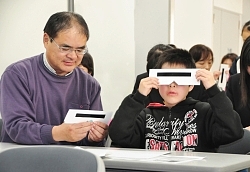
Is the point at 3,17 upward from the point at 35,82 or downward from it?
upward

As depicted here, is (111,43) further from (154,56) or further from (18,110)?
(18,110)

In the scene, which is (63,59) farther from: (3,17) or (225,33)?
(225,33)

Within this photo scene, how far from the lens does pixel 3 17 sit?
17.5 ft

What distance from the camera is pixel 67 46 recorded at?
267cm

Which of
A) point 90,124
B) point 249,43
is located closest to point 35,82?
point 90,124

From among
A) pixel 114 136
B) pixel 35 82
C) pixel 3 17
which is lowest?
pixel 114 136

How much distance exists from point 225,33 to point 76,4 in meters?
3.46

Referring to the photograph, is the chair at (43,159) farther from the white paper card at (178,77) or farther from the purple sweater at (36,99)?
the white paper card at (178,77)

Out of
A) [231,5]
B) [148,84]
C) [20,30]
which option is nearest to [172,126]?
[148,84]

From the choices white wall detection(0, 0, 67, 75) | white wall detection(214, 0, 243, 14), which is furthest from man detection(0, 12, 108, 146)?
white wall detection(214, 0, 243, 14)

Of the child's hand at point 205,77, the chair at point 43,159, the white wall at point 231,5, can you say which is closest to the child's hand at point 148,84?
the child's hand at point 205,77

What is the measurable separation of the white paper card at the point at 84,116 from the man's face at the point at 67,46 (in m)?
0.25

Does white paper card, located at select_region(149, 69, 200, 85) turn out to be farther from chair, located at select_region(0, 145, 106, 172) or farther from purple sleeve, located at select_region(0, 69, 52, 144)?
chair, located at select_region(0, 145, 106, 172)

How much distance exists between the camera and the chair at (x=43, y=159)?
72.6 inches
